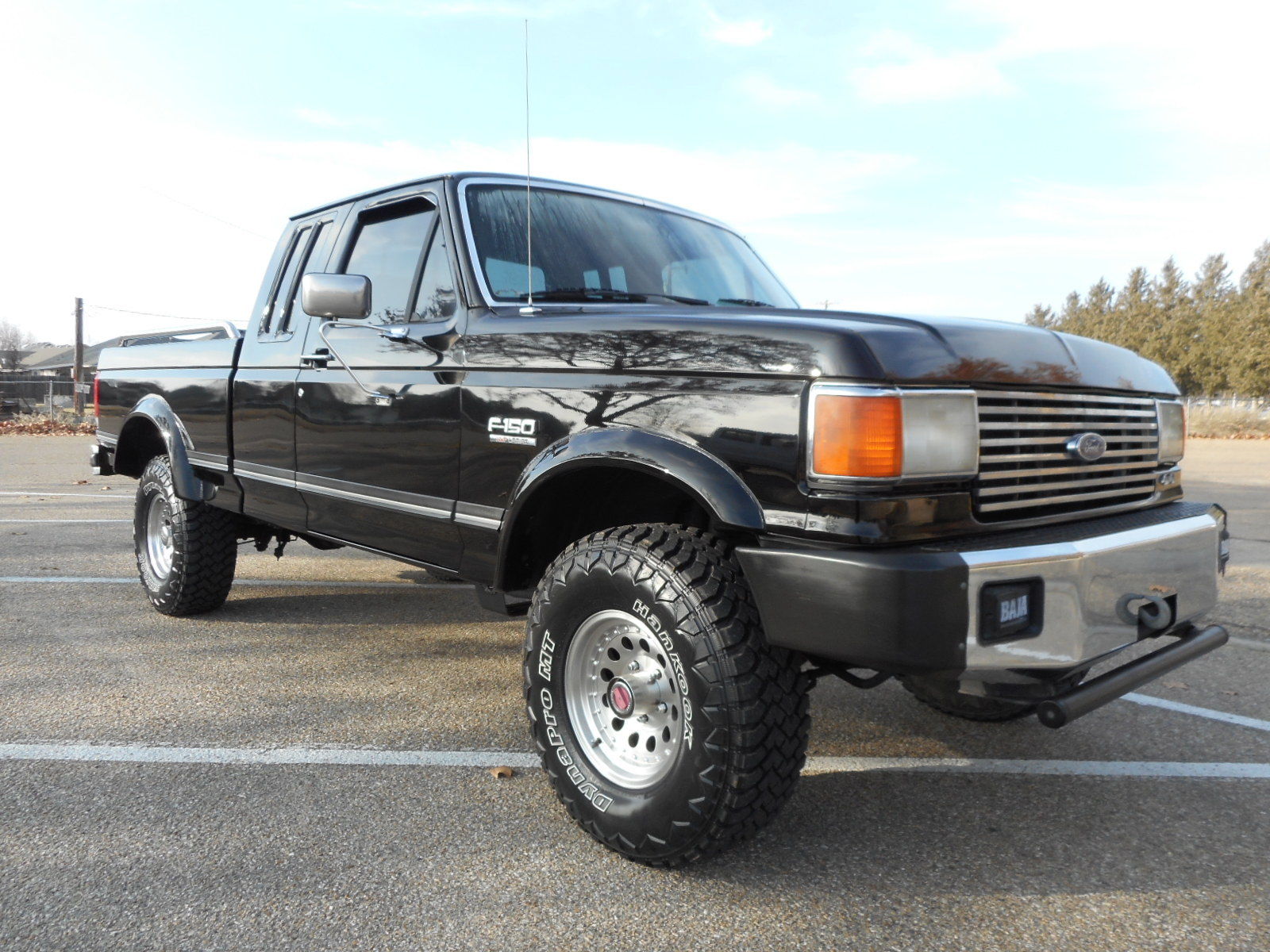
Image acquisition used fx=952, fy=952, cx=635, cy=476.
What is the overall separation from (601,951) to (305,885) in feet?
2.61

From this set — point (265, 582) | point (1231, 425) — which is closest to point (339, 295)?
point (265, 582)

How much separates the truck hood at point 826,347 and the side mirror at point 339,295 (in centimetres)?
63

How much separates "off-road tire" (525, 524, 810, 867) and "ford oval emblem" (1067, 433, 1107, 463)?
0.97m

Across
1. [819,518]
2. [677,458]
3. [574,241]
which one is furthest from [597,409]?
[574,241]

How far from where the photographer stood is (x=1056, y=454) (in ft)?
8.48

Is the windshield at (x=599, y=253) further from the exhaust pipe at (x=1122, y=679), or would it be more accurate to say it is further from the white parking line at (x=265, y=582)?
the white parking line at (x=265, y=582)

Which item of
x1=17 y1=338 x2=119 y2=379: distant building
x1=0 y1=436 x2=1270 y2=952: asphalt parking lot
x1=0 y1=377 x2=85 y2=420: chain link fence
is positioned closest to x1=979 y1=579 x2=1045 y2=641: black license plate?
x1=0 y1=436 x2=1270 y2=952: asphalt parking lot

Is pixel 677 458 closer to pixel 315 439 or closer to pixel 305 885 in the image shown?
pixel 305 885

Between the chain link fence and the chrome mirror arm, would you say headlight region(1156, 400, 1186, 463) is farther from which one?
the chain link fence

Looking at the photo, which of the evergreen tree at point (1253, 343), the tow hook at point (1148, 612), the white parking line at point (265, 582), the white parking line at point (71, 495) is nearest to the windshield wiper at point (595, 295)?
the tow hook at point (1148, 612)

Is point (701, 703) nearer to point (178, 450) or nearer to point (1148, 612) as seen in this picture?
point (1148, 612)

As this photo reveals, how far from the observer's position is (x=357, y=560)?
7043 millimetres

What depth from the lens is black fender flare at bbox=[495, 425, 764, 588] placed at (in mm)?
2350

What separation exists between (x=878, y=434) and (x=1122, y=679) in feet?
3.05
